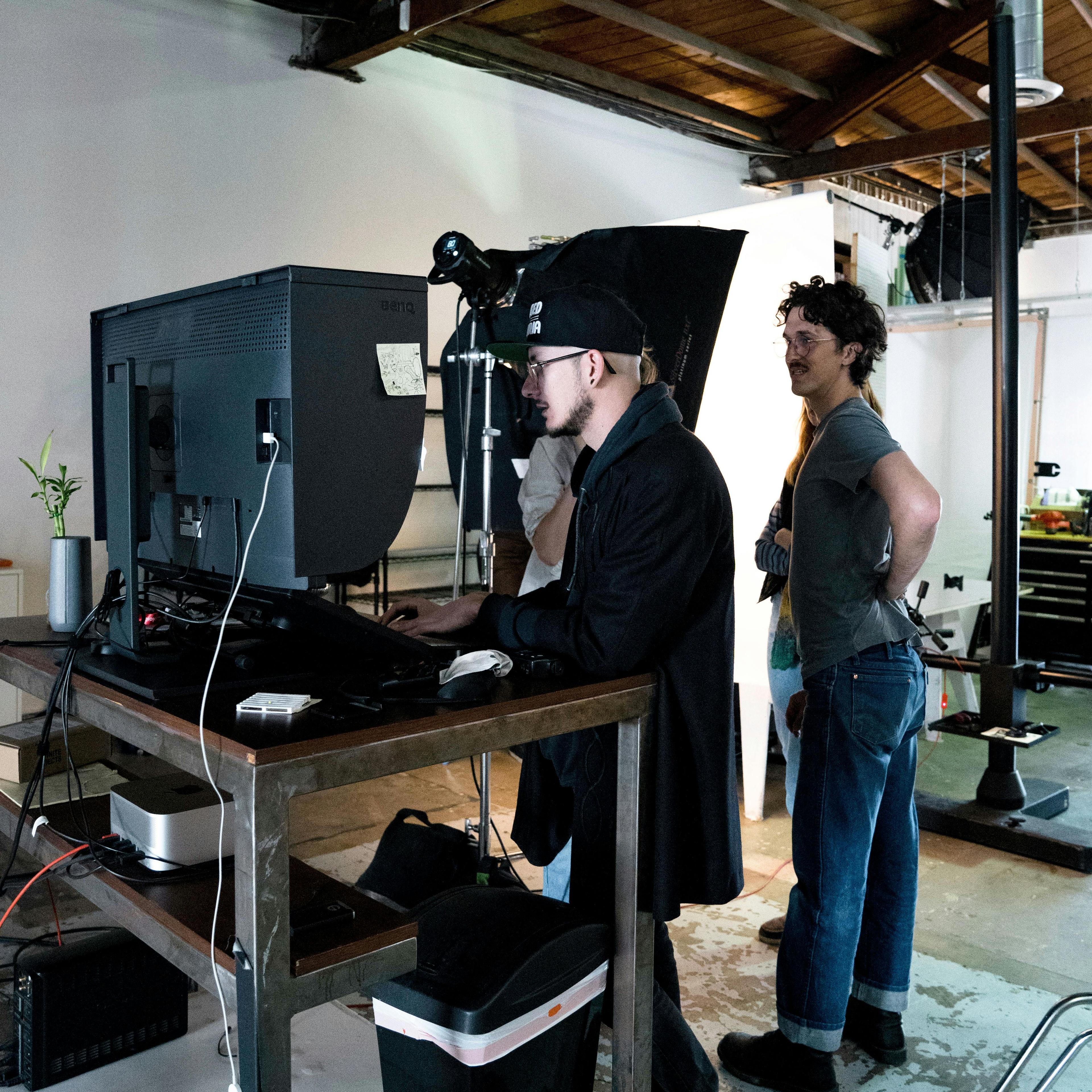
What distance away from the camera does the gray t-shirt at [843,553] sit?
1964 millimetres

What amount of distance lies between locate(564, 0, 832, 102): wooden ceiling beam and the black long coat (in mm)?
3924

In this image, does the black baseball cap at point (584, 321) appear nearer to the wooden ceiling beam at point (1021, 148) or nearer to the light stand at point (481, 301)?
the light stand at point (481, 301)

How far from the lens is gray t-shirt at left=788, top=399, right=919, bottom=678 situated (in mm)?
1964

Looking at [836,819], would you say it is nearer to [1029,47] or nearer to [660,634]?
[660,634]

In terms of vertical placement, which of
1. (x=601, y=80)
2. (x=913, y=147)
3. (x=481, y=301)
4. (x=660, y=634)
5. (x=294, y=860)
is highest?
(x=601, y=80)

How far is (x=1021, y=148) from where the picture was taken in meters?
7.22

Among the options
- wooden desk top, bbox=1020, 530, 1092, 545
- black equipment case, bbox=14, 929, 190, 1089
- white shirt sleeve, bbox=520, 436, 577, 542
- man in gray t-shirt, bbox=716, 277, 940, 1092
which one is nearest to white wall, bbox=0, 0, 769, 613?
white shirt sleeve, bbox=520, 436, 577, 542

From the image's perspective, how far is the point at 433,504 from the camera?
17.3ft

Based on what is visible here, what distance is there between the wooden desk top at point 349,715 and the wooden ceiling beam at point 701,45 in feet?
13.8

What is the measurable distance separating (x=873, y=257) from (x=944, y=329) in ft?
3.62

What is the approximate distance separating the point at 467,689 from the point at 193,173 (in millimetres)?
→ 3726

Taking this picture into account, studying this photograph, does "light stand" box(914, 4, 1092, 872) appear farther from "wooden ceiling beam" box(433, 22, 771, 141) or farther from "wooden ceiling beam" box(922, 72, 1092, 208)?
"wooden ceiling beam" box(922, 72, 1092, 208)

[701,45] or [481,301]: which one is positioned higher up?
[701,45]

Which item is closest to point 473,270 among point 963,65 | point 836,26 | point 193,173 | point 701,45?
point 193,173
